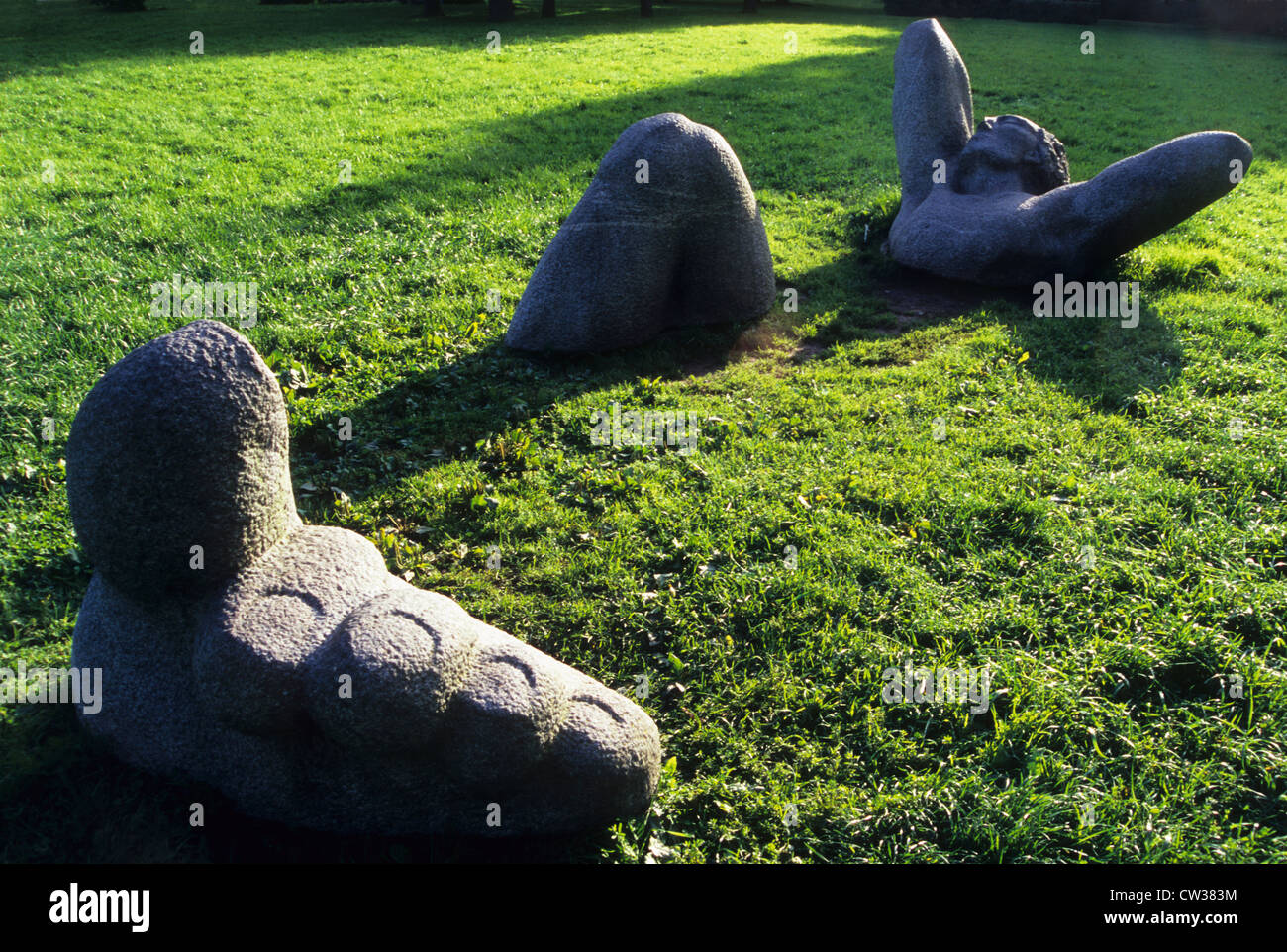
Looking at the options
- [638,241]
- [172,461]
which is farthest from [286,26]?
[172,461]

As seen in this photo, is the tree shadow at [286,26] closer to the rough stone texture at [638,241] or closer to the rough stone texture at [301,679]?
the rough stone texture at [638,241]

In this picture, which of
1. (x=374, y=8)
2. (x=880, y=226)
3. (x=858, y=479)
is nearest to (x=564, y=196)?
(x=880, y=226)

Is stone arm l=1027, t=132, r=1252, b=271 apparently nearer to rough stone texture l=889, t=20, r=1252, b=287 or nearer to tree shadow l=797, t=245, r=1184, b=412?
rough stone texture l=889, t=20, r=1252, b=287

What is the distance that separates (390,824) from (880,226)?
7.66 metres

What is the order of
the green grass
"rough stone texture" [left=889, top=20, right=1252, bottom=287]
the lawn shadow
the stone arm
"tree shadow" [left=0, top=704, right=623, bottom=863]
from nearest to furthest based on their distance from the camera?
"tree shadow" [left=0, top=704, right=623, bottom=863] → the green grass → the lawn shadow → the stone arm → "rough stone texture" [left=889, top=20, right=1252, bottom=287]

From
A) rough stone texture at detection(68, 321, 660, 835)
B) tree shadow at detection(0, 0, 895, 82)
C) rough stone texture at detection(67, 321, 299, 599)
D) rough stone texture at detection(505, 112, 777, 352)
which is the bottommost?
rough stone texture at detection(68, 321, 660, 835)

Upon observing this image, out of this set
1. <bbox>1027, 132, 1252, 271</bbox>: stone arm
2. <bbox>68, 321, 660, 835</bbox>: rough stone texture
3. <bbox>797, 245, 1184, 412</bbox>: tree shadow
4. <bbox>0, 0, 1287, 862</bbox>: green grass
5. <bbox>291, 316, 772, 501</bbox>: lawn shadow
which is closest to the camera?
<bbox>68, 321, 660, 835</bbox>: rough stone texture

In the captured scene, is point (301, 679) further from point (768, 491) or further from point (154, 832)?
point (768, 491)

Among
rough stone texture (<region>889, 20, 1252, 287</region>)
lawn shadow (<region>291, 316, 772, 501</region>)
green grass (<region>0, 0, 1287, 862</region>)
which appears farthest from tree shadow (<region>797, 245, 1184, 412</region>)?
lawn shadow (<region>291, 316, 772, 501</region>)

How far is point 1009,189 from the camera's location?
757cm

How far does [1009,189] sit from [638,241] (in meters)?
3.77

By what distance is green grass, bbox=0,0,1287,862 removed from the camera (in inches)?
122

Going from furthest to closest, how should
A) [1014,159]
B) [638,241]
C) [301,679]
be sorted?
[1014,159]
[638,241]
[301,679]

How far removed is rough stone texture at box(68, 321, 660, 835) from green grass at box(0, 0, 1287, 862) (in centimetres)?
22
